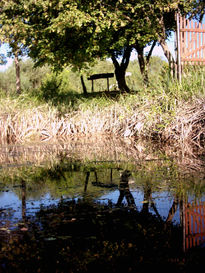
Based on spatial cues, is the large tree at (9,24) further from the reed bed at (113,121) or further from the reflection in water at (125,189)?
the reflection in water at (125,189)

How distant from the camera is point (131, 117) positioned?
26.1ft

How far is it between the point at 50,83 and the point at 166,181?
17.5 m

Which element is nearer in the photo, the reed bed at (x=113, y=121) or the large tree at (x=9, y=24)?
the reed bed at (x=113, y=121)

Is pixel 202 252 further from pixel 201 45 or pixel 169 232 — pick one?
pixel 201 45

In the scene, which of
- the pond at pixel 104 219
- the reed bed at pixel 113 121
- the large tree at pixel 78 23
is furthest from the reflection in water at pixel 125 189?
the large tree at pixel 78 23

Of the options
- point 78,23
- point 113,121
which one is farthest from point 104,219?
point 78,23

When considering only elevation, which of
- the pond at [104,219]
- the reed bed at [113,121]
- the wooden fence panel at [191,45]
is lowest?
the pond at [104,219]

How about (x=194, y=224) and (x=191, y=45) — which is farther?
(x=191, y=45)

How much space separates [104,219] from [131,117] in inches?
230

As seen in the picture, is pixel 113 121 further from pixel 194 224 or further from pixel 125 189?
pixel 194 224

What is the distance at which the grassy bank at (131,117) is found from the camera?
6.73 meters

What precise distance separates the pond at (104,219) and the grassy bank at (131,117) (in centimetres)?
282

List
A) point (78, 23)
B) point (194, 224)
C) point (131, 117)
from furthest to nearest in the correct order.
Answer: point (78, 23) < point (131, 117) < point (194, 224)

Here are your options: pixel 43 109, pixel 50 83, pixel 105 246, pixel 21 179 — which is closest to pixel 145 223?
pixel 105 246
